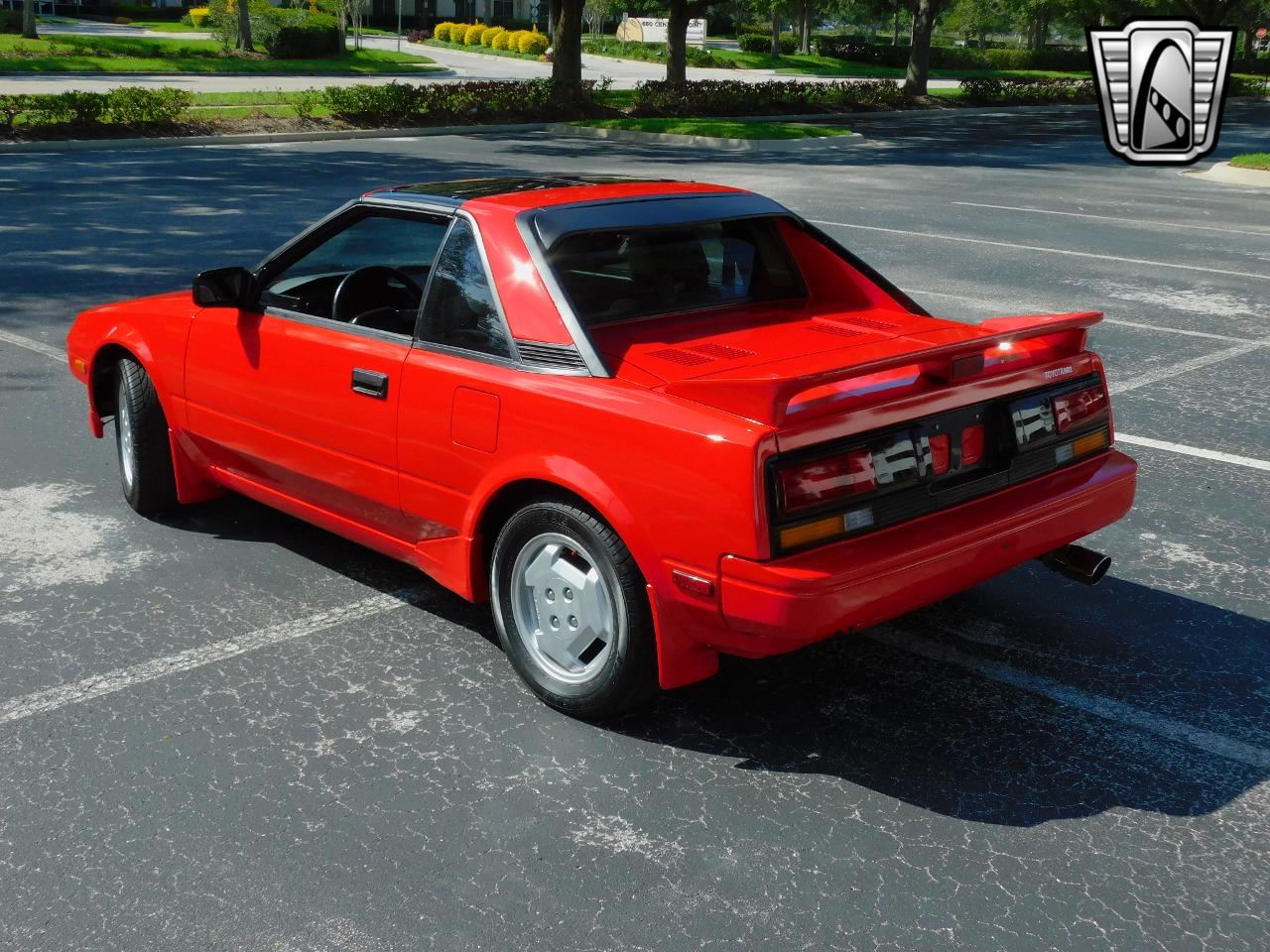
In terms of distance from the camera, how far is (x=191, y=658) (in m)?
4.47

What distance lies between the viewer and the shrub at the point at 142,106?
25438mm

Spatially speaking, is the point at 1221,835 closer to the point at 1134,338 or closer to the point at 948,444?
the point at 948,444

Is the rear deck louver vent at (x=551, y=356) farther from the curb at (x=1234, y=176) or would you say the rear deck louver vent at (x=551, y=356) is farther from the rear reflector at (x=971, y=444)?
the curb at (x=1234, y=176)

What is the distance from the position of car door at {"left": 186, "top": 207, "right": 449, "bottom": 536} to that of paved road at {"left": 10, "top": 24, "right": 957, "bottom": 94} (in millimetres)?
30520

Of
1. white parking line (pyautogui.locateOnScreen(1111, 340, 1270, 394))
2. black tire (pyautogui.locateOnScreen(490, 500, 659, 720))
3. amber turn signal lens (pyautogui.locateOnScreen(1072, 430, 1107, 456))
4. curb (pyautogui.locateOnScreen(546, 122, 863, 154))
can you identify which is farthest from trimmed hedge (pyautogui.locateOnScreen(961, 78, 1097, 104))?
black tire (pyautogui.locateOnScreen(490, 500, 659, 720))

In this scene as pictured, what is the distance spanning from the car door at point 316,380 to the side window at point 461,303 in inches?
5.6

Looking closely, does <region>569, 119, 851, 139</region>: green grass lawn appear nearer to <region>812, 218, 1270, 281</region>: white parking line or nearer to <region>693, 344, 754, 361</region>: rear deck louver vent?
<region>812, 218, 1270, 281</region>: white parking line

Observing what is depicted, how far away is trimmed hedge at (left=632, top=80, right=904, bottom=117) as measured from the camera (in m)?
34.2

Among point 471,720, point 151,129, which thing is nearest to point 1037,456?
point 471,720

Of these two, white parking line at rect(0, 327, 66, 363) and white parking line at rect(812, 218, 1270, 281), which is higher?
white parking line at rect(812, 218, 1270, 281)

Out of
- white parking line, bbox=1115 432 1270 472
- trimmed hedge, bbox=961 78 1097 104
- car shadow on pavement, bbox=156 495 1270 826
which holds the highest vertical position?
trimmed hedge, bbox=961 78 1097 104

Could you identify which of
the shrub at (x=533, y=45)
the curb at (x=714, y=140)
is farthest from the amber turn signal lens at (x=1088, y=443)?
the shrub at (x=533, y=45)

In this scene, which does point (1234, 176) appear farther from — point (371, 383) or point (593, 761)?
point (593, 761)

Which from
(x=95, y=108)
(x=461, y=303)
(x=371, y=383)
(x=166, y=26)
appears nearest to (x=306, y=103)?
(x=95, y=108)
